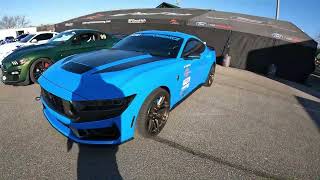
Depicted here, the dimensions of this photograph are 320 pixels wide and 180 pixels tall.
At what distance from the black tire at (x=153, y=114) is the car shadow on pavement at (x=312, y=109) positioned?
3339 millimetres

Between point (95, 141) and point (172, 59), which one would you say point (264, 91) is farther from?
point (95, 141)

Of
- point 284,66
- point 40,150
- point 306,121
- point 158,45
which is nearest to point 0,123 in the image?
point 40,150

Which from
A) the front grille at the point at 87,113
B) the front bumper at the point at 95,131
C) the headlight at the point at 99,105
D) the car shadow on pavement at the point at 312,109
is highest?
the headlight at the point at 99,105

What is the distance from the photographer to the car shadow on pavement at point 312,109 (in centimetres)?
539

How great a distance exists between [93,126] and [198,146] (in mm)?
1562

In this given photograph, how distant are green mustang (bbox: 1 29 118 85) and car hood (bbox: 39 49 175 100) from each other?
2434mm

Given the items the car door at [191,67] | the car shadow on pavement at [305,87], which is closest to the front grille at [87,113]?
the car door at [191,67]

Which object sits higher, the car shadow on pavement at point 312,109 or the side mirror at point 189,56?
the side mirror at point 189,56

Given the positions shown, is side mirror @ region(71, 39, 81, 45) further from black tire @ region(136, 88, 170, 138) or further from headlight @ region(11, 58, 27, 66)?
black tire @ region(136, 88, 170, 138)

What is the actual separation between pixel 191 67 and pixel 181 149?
1727mm

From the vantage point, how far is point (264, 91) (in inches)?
301

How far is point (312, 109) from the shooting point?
248 inches

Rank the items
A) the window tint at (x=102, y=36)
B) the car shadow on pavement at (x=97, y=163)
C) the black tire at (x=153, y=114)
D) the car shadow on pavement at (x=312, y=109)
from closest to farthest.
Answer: the car shadow on pavement at (x=97, y=163) → the black tire at (x=153, y=114) → the car shadow on pavement at (x=312, y=109) → the window tint at (x=102, y=36)

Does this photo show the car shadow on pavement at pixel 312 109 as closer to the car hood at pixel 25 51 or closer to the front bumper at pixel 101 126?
the front bumper at pixel 101 126
